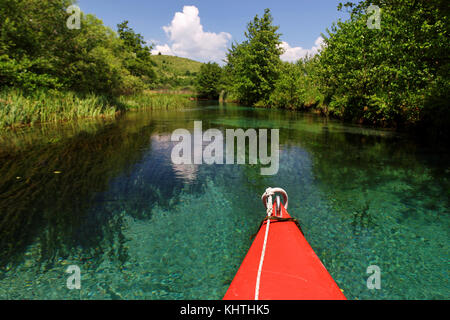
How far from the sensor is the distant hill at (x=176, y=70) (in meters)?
97.3

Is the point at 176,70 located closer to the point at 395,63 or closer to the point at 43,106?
the point at 43,106

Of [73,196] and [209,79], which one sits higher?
[209,79]

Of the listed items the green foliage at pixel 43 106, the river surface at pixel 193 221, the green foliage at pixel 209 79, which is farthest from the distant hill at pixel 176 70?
the river surface at pixel 193 221

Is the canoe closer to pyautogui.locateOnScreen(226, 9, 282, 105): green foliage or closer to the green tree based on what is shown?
pyautogui.locateOnScreen(226, 9, 282, 105): green foliage

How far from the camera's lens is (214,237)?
4.82 m

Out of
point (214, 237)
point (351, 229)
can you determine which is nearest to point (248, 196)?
point (214, 237)

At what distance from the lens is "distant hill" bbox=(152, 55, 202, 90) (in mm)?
97312

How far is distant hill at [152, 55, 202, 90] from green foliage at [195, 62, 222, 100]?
36.3 feet

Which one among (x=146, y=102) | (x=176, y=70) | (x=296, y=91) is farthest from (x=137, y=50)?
(x=176, y=70)

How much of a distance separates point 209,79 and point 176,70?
2049 inches

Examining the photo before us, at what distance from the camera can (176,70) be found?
393ft

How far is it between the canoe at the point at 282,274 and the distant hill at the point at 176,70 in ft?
292

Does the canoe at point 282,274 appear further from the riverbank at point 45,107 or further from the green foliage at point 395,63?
the riverbank at point 45,107

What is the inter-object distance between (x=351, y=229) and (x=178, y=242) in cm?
371
